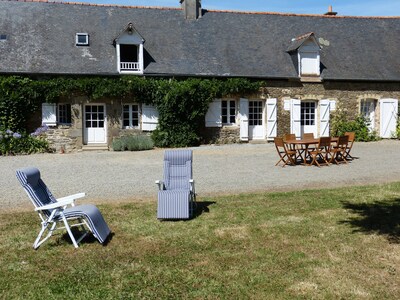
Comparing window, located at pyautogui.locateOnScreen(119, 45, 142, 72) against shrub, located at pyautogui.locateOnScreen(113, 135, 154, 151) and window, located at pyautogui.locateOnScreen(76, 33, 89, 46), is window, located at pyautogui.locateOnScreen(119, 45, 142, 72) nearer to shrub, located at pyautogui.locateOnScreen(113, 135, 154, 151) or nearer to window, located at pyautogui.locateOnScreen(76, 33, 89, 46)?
window, located at pyautogui.locateOnScreen(76, 33, 89, 46)

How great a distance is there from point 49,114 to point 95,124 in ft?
5.76

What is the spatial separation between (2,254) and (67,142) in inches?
490

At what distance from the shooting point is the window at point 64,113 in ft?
56.7

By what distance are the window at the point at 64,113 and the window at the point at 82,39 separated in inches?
101

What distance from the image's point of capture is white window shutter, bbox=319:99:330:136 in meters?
19.0

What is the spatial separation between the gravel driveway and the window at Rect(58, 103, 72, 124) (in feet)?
9.44

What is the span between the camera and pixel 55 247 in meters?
5.32

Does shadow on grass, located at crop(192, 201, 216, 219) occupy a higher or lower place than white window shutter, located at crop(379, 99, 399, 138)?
lower

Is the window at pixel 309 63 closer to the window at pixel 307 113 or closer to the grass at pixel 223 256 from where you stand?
the window at pixel 307 113

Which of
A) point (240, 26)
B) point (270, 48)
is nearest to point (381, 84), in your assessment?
point (270, 48)

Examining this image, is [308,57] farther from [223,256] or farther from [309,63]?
[223,256]

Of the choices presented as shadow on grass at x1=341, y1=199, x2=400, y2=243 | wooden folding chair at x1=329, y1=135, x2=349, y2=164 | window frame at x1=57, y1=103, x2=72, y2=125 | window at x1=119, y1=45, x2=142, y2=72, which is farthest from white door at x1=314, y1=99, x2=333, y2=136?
shadow on grass at x1=341, y1=199, x2=400, y2=243

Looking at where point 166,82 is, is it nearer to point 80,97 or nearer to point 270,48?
point 80,97

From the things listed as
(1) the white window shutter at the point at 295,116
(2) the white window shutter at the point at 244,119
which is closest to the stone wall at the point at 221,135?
(2) the white window shutter at the point at 244,119
